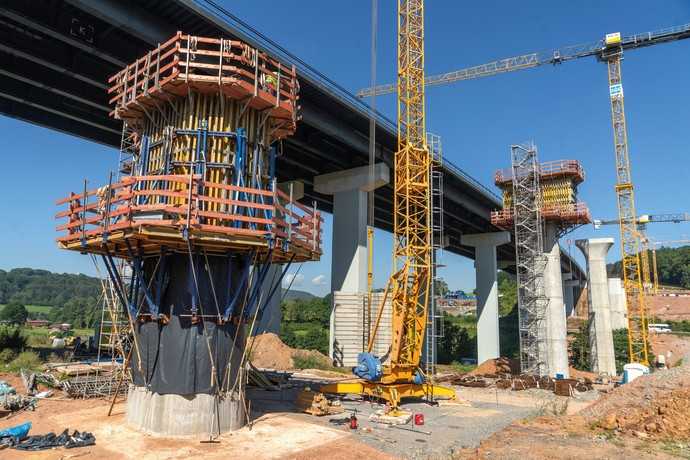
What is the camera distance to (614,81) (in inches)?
2621

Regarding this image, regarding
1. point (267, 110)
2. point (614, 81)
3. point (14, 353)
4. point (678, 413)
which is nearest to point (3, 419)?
point (267, 110)

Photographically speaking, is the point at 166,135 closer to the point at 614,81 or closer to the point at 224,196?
the point at 224,196

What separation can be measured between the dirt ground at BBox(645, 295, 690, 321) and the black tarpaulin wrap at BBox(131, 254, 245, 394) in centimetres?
14481

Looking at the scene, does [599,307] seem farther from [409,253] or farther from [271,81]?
[271,81]

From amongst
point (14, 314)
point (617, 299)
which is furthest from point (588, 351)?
point (14, 314)

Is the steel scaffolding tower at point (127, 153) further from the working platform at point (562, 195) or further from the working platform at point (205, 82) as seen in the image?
the working platform at point (562, 195)

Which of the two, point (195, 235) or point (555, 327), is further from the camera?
point (555, 327)

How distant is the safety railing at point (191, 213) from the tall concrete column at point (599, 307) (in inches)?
1924

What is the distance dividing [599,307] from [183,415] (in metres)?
53.8

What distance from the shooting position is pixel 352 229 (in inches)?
1623

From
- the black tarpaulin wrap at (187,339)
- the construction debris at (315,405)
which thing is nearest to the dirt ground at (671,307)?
the construction debris at (315,405)

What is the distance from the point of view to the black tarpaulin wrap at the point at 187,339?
16391mm

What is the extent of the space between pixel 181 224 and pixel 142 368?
Result: 20.4ft

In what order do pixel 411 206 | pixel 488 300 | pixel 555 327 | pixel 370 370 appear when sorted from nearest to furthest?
pixel 370 370 < pixel 411 206 < pixel 555 327 < pixel 488 300
